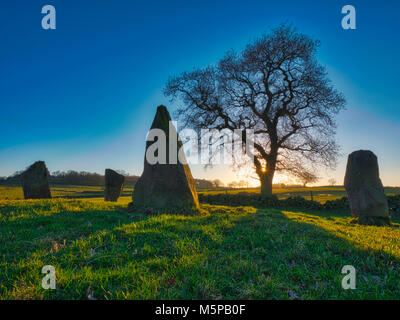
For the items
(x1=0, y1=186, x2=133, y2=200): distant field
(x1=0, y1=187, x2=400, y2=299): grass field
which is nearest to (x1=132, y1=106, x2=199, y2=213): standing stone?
(x1=0, y1=187, x2=400, y2=299): grass field

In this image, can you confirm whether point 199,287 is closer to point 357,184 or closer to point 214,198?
point 357,184

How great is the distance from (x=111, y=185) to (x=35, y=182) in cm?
478

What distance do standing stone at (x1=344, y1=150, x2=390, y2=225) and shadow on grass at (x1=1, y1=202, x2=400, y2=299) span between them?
537 centimetres

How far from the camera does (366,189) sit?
8836 mm

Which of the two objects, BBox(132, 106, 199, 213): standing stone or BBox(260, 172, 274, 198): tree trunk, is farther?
BBox(260, 172, 274, 198): tree trunk

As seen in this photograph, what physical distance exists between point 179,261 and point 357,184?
31.1ft

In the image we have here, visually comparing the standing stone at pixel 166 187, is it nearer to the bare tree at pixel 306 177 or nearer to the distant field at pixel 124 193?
the bare tree at pixel 306 177

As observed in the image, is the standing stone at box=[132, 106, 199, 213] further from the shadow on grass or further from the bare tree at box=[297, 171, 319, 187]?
the bare tree at box=[297, 171, 319, 187]

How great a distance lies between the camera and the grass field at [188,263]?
244 centimetres

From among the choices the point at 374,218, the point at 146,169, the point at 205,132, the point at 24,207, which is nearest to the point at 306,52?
the point at 205,132

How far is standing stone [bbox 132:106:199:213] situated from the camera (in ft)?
27.0

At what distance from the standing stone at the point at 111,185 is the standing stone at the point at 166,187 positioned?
8649mm

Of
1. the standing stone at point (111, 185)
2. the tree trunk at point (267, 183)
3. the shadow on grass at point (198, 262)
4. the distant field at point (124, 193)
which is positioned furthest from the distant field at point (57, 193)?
the tree trunk at point (267, 183)
